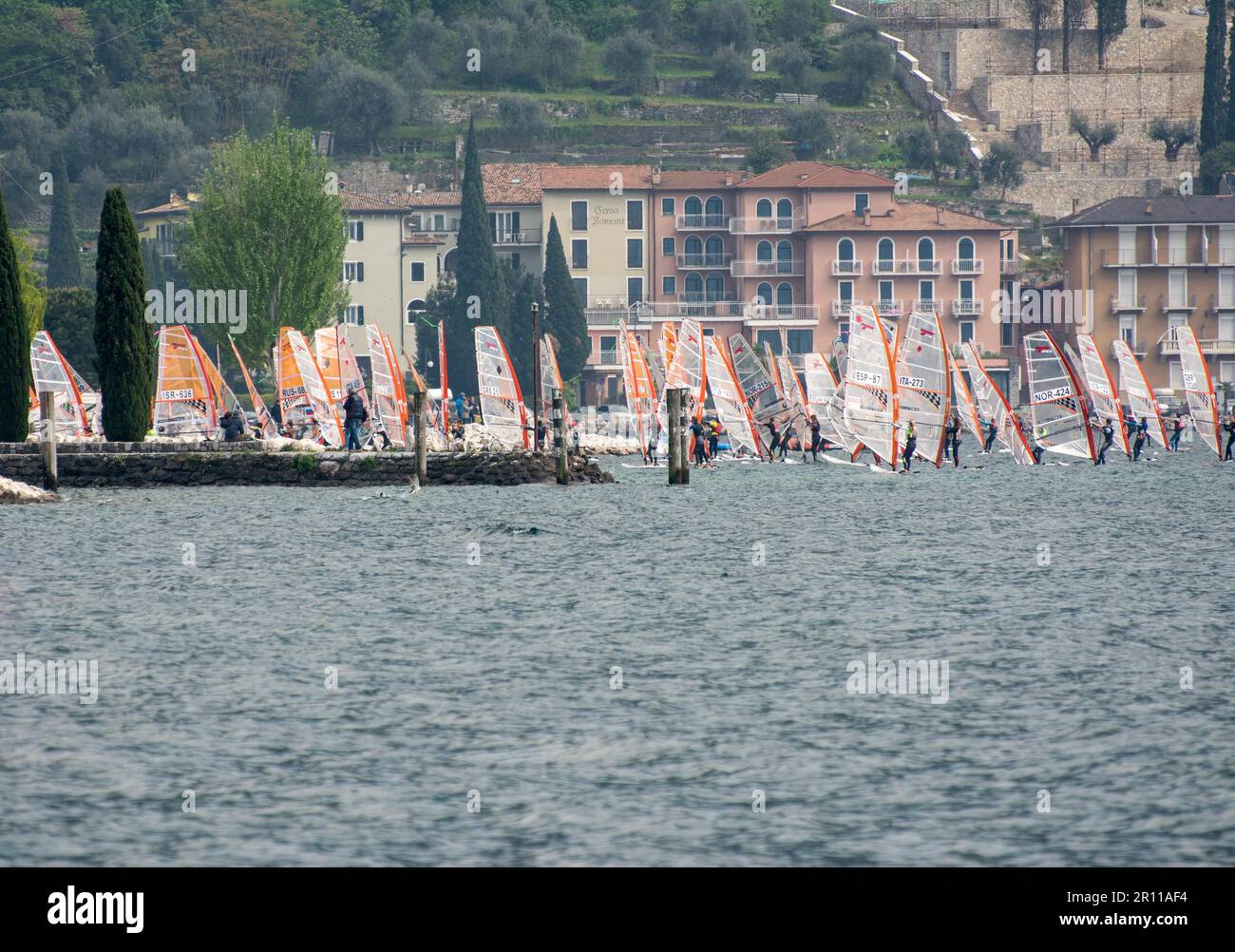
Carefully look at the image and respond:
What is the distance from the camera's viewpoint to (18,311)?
50.3 m

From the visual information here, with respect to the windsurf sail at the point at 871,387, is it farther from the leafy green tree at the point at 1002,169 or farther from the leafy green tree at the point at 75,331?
the leafy green tree at the point at 1002,169

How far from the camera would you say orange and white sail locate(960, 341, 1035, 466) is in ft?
218

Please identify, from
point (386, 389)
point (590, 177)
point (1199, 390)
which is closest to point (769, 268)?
point (590, 177)

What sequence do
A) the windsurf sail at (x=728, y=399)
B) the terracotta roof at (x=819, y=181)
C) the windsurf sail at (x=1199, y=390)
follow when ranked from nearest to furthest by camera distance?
the windsurf sail at (x=728, y=399) < the windsurf sail at (x=1199, y=390) < the terracotta roof at (x=819, y=181)

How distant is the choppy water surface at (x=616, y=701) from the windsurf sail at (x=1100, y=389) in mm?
34152

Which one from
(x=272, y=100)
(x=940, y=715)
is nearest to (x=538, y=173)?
Result: (x=272, y=100)

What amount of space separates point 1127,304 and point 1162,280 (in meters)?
3.01

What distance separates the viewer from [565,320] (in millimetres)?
121750

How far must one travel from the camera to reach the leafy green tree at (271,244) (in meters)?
78.4

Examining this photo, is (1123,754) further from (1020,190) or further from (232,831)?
(1020,190)

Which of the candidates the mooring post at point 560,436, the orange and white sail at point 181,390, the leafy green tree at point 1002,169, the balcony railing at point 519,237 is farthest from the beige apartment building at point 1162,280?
the mooring post at point 560,436

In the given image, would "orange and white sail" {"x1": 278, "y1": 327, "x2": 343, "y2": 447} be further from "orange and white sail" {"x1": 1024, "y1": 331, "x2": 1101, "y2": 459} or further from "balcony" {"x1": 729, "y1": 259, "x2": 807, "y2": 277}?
"balcony" {"x1": 729, "y1": 259, "x2": 807, "y2": 277}

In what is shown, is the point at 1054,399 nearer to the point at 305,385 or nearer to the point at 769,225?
the point at 305,385

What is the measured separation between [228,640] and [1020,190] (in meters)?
146
